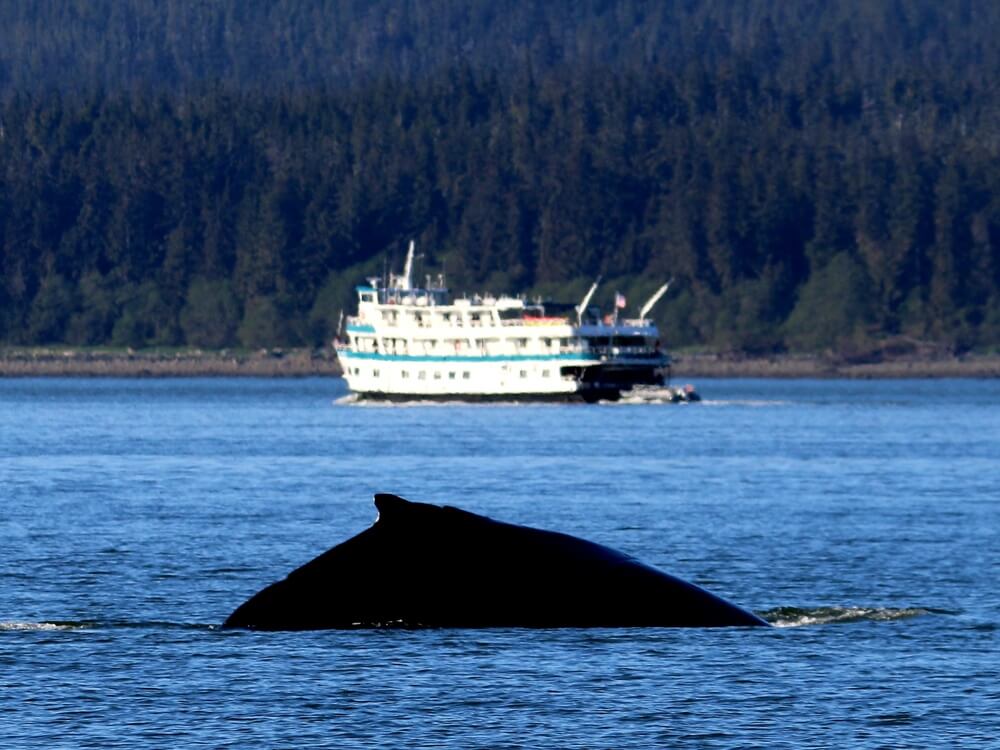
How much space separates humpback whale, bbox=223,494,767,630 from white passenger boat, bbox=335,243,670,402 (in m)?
141

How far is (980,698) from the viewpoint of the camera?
2933 cm

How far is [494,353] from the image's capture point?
178m

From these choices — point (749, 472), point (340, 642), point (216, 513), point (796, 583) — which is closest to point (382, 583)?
point (340, 642)

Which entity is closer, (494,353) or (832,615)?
(832,615)

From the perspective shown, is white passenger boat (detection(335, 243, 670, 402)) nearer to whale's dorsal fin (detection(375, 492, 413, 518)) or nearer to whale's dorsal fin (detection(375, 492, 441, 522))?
whale's dorsal fin (detection(375, 492, 441, 522))

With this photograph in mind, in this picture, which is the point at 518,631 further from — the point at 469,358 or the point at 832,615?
the point at 469,358

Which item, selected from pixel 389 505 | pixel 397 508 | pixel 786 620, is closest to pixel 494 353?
pixel 786 620

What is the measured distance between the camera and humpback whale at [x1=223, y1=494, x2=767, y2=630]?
2867 centimetres

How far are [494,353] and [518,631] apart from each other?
146433mm

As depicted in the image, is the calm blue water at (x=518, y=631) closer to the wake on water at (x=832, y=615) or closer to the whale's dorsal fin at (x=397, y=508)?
the wake on water at (x=832, y=615)

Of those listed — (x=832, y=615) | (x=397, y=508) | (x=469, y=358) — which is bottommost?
(x=832, y=615)

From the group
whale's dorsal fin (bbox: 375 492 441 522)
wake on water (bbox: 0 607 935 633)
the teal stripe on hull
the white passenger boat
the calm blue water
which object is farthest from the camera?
the white passenger boat

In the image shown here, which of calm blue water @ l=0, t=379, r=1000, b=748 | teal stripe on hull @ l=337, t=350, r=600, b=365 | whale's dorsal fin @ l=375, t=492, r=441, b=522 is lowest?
calm blue water @ l=0, t=379, r=1000, b=748

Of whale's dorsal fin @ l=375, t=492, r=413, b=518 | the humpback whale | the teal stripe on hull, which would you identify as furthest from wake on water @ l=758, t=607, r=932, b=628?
the teal stripe on hull
